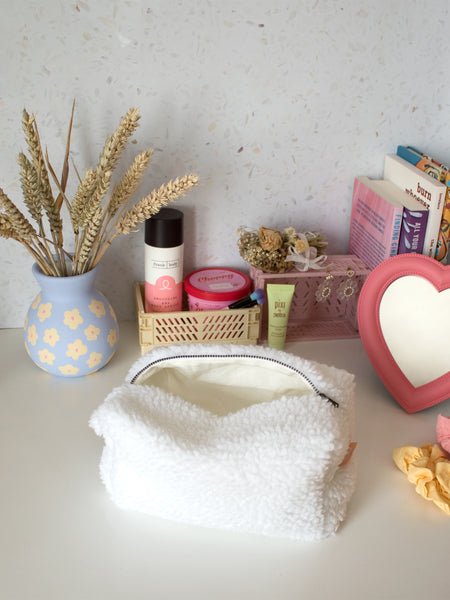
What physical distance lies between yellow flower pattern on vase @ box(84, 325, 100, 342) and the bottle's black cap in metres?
0.15

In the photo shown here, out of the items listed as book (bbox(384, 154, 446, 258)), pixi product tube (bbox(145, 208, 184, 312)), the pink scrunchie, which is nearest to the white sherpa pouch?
the pink scrunchie

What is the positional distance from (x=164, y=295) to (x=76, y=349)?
161 mm

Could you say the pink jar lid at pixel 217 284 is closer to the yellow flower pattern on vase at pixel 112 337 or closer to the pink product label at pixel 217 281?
the pink product label at pixel 217 281

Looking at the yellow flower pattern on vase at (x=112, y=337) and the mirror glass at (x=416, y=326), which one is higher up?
the mirror glass at (x=416, y=326)

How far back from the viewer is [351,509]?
71 centimetres

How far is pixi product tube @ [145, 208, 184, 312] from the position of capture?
92cm

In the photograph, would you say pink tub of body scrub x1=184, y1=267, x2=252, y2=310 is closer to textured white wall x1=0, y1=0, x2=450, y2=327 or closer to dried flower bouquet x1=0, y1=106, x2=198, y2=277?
textured white wall x1=0, y1=0, x2=450, y2=327

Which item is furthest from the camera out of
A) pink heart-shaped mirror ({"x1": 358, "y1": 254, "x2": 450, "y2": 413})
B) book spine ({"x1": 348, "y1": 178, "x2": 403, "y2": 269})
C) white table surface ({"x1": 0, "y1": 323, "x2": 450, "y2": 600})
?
book spine ({"x1": 348, "y1": 178, "x2": 403, "y2": 269})

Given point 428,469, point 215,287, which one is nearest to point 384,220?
point 215,287

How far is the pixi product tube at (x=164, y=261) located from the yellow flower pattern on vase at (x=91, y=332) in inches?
4.5

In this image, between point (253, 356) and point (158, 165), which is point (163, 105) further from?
point (253, 356)

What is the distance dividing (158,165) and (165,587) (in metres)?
0.61

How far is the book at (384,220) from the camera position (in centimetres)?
95

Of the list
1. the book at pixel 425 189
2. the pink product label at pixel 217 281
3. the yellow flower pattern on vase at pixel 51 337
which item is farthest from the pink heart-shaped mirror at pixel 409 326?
the yellow flower pattern on vase at pixel 51 337
